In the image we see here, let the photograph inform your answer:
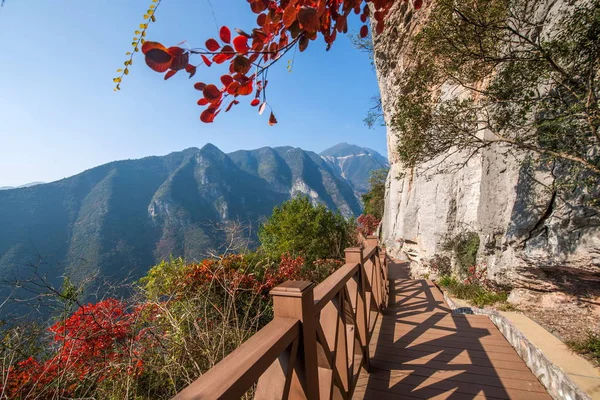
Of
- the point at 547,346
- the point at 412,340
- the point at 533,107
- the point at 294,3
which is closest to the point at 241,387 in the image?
the point at 294,3

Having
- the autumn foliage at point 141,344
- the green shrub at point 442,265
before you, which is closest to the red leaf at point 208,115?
the autumn foliage at point 141,344

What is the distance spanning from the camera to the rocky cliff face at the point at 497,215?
3758 millimetres

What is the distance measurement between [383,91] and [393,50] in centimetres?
181

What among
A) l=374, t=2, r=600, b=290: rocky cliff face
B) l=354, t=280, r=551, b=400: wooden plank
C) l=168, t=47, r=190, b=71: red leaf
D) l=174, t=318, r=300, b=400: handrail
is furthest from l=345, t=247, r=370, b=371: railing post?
l=374, t=2, r=600, b=290: rocky cliff face

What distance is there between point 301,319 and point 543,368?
101 inches

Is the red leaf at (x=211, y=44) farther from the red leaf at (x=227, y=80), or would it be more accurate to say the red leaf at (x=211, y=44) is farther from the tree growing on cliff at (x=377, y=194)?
the tree growing on cliff at (x=377, y=194)

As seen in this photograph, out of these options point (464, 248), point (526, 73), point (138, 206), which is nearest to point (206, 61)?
point (526, 73)

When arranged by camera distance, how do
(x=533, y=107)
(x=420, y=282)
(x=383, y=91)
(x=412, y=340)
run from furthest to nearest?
(x=383, y=91), (x=420, y=282), (x=533, y=107), (x=412, y=340)

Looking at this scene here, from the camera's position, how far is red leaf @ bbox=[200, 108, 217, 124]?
3.30ft

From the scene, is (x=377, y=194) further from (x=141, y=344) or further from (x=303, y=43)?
(x=303, y=43)

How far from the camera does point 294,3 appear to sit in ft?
2.95

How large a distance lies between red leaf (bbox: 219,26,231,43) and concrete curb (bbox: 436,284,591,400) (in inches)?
123

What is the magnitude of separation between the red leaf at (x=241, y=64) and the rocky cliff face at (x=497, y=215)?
12.2ft

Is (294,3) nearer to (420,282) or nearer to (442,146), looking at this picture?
(442,146)
